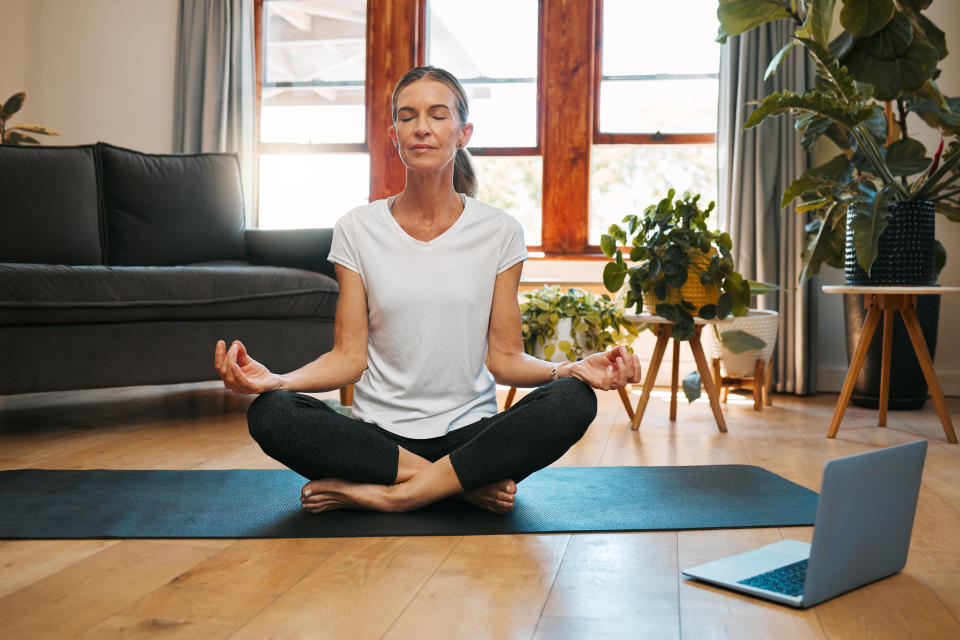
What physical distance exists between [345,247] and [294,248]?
164 centimetres

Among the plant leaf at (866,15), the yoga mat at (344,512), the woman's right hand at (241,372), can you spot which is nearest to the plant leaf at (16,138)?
the yoga mat at (344,512)

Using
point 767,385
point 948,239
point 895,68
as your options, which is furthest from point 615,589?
point 948,239

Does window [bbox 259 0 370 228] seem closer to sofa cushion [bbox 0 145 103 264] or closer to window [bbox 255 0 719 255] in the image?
window [bbox 255 0 719 255]

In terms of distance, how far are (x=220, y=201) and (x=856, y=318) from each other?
2.57m

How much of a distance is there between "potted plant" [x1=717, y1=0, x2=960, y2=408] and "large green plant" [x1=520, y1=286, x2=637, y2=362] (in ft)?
2.18

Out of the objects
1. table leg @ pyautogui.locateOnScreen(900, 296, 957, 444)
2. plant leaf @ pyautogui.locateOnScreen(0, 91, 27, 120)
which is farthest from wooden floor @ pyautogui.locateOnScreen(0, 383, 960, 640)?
plant leaf @ pyautogui.locateOnScreen(0, 91, 27, 120)

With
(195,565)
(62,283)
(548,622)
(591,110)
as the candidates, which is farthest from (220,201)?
(548,622)

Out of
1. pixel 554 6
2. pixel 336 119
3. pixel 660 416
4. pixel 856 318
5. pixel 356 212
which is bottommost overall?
pixel 660 416

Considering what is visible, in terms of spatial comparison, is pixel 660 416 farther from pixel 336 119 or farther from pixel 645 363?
pixel 336 119

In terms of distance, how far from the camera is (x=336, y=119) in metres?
4.57

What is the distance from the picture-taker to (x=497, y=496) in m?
1.60

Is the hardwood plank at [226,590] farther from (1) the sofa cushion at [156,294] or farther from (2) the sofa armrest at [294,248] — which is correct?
(2) the sofa armrest at [294,248]

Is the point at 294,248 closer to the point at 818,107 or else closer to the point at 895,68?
the point at 818,107

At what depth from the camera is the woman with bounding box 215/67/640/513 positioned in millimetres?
1526
